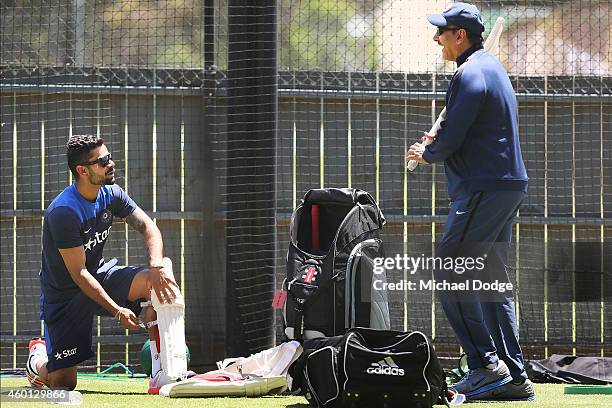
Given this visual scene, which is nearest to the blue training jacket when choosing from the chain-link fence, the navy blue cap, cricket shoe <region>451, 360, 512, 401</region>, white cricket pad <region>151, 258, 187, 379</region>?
the navy blue cap

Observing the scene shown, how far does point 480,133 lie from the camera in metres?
5.98

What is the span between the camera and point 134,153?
8195mm

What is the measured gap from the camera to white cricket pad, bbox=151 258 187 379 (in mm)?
6449

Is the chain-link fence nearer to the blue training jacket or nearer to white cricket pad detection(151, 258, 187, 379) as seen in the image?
white cricket pad detection(151, 258, 187, 379)

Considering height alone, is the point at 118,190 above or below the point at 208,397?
above

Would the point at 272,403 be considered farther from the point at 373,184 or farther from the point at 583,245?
the point at 583,245

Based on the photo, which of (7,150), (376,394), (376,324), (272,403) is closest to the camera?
(376,394)

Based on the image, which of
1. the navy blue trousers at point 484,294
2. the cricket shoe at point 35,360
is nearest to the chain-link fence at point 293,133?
the cricket shoe at point 35,360

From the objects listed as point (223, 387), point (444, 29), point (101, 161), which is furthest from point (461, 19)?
point (223, 387)

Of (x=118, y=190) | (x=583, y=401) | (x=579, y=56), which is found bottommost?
(x=583, y=401)

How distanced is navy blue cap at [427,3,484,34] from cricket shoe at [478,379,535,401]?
1792 millimetres

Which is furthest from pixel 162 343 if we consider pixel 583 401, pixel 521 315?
pixel 521 315

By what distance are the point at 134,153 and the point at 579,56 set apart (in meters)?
3.17

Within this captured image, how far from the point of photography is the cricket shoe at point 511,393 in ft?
19.3
